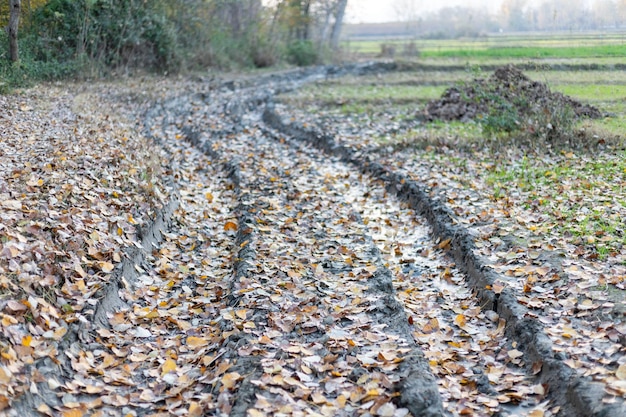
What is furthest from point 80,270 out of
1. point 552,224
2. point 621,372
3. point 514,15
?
point 514,15

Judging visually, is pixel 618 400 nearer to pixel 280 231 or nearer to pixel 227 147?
pixel 280 231

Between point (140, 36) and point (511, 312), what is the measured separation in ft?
64.8

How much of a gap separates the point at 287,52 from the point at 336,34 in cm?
663

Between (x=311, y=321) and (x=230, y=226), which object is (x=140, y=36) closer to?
(x=230, y=226)

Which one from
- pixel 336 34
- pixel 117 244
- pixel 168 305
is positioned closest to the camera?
pixel 168 305

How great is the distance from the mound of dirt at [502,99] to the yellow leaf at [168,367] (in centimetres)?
962

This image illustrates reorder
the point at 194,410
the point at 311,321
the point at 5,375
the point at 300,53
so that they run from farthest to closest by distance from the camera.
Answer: the point at 300,53, the point at 311,321, the point at 194,410, the point at 5,375

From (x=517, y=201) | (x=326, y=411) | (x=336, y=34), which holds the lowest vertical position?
(x=326, y=411)

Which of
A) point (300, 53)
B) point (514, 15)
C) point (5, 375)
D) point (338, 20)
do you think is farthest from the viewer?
point (338, 20)

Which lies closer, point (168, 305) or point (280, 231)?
point (168, 305)

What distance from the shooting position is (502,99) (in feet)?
43.6

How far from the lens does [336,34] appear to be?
4016cm

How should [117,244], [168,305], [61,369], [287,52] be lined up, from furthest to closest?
[287,52], [117,244], [168,305], [61,369]

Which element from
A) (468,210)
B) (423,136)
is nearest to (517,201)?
(468,210)
